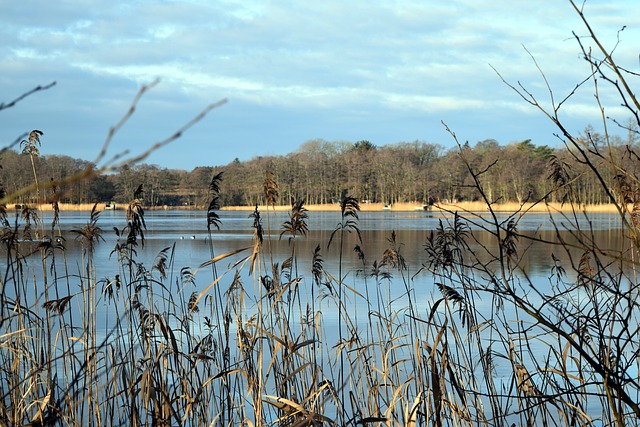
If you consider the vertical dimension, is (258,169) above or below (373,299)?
above

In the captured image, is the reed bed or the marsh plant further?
the reed bed

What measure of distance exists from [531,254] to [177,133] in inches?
629

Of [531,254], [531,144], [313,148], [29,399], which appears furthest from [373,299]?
[313,148]

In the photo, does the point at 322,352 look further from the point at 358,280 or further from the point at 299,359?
the point at 358,280

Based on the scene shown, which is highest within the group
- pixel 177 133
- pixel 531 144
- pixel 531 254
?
pixel 531 144

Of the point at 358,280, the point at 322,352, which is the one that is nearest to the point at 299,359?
the point at 322,352

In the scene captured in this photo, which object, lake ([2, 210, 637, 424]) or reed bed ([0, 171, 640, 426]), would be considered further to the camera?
lake ([2, 210, 637, 424])

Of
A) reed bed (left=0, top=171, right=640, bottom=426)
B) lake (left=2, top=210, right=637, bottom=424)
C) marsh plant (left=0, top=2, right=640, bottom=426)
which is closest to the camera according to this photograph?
marsh plant (left=0, top=2, right=640, bottom=426)

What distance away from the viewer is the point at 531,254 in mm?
15930

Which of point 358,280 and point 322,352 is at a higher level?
point 322,352

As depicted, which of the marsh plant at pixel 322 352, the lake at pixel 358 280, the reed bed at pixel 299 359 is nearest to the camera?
the marsh plant at pixel 322 352

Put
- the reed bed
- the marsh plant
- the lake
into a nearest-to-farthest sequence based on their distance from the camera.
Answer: the marsh plant → the reed bed → the lake

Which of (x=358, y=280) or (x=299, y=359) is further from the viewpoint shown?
(x=358, y=280)

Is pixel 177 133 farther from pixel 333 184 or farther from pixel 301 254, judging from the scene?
pixel 333 184
